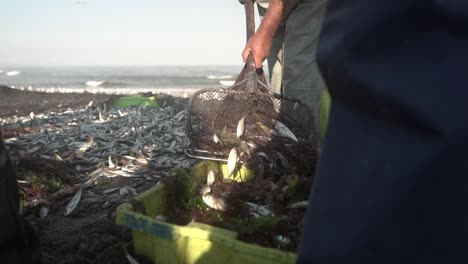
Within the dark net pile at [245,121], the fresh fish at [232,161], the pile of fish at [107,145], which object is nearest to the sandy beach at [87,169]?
the pile of fish at [107,145]

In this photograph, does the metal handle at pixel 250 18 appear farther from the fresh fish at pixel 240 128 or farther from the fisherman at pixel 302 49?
the fresh fish at pixel 240 128

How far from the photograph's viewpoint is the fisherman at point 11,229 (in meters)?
1.53

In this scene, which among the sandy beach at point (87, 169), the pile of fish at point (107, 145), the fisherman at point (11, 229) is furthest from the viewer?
the pile of fish at point (107, 145)

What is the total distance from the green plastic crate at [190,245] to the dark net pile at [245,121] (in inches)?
56.3

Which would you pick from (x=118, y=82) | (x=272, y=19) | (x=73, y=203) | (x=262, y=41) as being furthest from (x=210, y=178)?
(x=118, y=82)

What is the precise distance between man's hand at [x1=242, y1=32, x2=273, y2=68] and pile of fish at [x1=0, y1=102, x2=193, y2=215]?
1596 millimetres

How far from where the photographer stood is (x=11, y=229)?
1556 mm

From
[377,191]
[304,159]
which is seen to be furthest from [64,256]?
[377,191]

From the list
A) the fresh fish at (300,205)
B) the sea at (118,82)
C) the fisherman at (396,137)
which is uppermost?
the fisherman at (396,137)

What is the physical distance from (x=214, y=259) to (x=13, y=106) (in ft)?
41.8

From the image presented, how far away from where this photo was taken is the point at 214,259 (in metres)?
1.95

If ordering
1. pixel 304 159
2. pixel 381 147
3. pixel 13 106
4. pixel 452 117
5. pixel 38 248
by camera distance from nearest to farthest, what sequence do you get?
pixel 452 117, pixel 381 147, pixel 38 248, pixel 304 159, pixel 13 106

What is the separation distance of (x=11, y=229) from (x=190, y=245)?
856 mm

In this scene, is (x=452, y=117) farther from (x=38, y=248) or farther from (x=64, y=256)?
(x=64, y=256)
